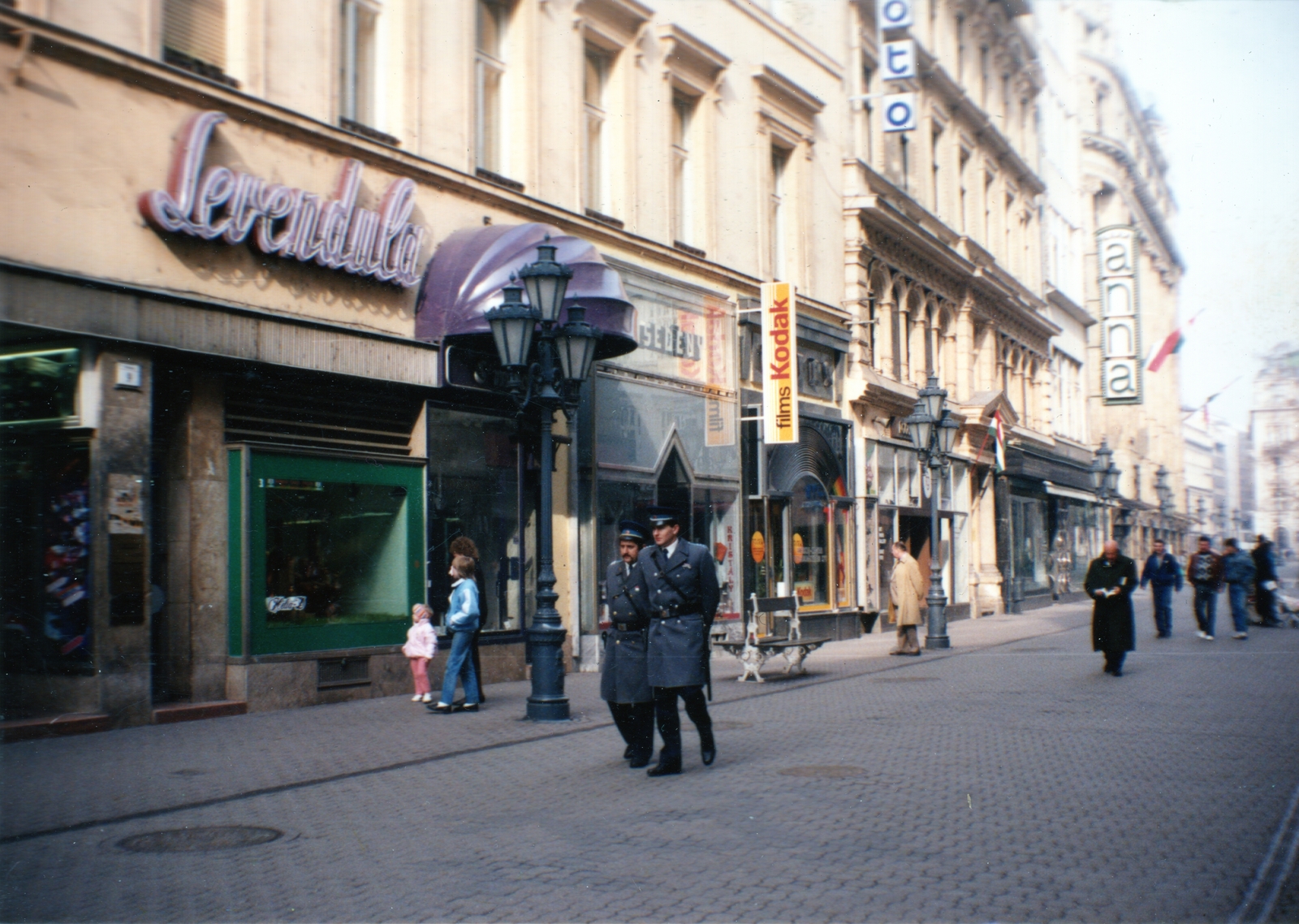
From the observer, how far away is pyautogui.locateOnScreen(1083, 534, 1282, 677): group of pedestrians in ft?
55.8

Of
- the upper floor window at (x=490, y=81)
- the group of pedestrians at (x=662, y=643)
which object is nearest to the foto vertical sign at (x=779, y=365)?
the upper floor window at (x=490, y=81)

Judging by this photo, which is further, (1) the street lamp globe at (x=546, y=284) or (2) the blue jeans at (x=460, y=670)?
(2) the blue jeans at (x=460, y=670)

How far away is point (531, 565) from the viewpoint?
18.2 meters

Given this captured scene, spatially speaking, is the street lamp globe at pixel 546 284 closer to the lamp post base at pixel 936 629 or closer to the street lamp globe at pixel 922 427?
the lamp post base at pixel 936 629

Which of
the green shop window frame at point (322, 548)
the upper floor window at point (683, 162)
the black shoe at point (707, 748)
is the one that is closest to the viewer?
the black shoe at point (707, 748)

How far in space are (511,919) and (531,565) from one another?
41.2ft

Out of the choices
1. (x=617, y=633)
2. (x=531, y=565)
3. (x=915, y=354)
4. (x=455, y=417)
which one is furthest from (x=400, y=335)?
(x=915, y=354)

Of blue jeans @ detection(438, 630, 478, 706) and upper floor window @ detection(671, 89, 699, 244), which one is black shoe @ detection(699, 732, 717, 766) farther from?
upper floor window @ detection(671, 89, 699, 244)

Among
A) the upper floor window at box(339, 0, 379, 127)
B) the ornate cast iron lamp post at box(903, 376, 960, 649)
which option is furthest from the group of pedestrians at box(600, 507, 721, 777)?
the ornate cast iron lamp post at box(903, 376, 960, 649)

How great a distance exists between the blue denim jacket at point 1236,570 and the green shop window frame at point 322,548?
588 inches

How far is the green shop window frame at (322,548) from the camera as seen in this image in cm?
1384

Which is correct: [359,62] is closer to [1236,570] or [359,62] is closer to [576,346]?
[576,346]

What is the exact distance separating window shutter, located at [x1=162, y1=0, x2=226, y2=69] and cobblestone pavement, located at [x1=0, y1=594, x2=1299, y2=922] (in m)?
6.62

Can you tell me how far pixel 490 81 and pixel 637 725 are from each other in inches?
441
